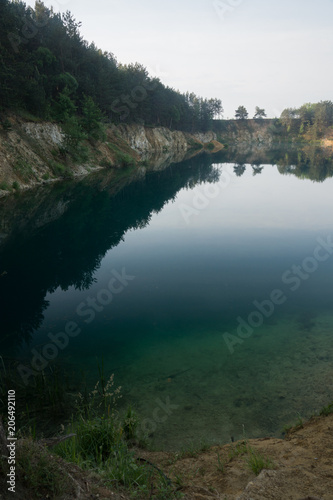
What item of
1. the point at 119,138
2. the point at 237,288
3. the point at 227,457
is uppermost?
the point at 119,138

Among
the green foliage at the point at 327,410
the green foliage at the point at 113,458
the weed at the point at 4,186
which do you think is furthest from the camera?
the weed at the point at 4,186

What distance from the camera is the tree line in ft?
132

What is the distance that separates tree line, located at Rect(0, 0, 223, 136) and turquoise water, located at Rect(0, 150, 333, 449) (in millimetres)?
21253

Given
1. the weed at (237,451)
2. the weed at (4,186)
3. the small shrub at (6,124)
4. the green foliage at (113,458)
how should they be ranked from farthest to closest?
the small shrub at (6,124), the weed at (4,186), the weed at (237,451), the green foliage at (113,458)

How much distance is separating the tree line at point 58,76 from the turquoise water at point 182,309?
21.3m

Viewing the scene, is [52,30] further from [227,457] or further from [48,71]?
[227,457]

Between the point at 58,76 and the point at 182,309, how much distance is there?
178 ft

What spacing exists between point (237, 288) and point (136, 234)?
468 inches

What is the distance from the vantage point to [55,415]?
8117 mm

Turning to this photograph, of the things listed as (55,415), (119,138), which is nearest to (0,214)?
(55,415)

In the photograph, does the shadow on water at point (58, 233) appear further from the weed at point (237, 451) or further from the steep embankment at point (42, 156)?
the weed at point (237, 451)

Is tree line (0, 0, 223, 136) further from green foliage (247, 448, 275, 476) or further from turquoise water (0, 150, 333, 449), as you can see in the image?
green foliage (247, 448, 275, 476)

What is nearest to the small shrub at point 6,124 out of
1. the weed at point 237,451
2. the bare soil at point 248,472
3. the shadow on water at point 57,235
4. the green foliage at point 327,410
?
the shadow on water at point 57,235

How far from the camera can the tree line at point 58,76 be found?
40344 millimetres
